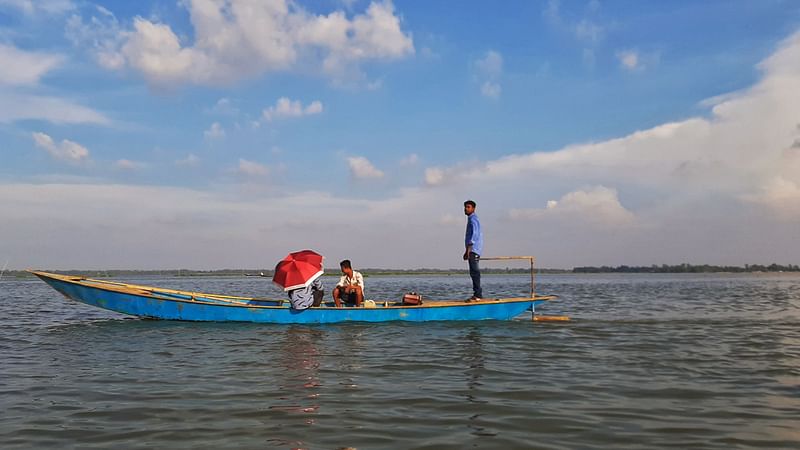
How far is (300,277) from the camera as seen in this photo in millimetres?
15594

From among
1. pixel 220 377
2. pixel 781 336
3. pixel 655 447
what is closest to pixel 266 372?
pixel 220 377

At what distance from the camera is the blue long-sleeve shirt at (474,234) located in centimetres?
1656

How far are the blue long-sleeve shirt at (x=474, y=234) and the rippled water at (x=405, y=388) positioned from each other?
2.82m

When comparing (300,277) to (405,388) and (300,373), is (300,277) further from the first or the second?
(405,388)

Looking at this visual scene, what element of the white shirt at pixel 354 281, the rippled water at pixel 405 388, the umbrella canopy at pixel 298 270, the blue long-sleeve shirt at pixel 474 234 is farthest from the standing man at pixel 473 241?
the umbrella canopy at pixel 298 270

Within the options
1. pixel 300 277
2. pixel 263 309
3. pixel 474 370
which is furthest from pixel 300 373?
pixel 263 309

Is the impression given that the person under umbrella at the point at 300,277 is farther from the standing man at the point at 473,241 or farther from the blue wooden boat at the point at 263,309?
the standing man at the point at 473,241

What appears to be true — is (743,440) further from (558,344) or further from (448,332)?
(448,332)

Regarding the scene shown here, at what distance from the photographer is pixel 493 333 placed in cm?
1402

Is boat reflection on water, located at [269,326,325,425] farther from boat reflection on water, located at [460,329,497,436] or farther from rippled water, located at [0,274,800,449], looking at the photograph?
boat reflection on water, located at [460,329,497,436]

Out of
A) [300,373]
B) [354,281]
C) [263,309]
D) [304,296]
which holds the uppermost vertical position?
[354,281]

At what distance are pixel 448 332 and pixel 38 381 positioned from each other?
8.88 metres

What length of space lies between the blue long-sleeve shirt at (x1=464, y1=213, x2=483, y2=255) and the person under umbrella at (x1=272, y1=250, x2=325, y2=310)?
4427mm

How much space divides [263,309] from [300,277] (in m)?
1.48
